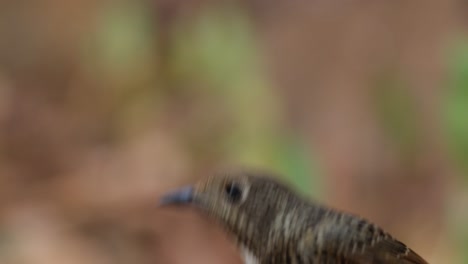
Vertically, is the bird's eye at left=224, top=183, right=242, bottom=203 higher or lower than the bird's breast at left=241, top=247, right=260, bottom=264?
higher

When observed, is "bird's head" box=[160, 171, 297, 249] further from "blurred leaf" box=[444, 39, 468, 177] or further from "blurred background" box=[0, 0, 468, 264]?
"blurred background" box=[0, 0, 468, 264]

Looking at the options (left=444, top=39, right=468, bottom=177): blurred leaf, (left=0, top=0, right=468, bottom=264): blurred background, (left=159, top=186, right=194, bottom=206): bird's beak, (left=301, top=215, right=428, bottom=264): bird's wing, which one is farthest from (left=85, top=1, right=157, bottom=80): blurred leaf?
(left=301, top=215, right=428, bottom=264): bird's wing

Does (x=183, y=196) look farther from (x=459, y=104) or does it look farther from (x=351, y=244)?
(x=459, y=104)

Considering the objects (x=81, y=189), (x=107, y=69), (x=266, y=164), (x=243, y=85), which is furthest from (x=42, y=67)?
(x=266, y=164)

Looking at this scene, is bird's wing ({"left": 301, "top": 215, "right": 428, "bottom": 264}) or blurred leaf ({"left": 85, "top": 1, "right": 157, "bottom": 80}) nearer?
bird's wing ({"left": 301, "top": 215, "right": 428, "bottom": 264})

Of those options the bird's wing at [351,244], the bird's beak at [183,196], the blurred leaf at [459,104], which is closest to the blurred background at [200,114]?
the blurred leaf at [459,104]

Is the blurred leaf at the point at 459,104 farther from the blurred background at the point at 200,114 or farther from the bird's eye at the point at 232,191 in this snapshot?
the bird's eye at the point at 232,191

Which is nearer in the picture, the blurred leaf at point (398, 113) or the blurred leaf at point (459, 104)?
the blurred leaf at point (459, 104)
